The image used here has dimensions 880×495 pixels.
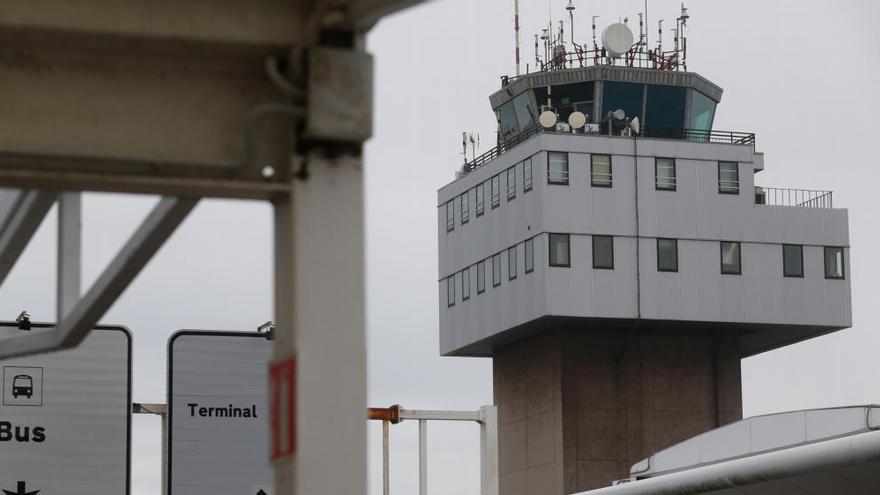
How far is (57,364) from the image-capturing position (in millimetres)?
12930

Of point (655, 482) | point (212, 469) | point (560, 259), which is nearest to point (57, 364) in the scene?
point (212, 469)

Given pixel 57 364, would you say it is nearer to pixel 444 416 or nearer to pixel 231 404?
pixel 231 404

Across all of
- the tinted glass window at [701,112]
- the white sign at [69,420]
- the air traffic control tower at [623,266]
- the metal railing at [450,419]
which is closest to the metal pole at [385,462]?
the metal railing at [450,419]

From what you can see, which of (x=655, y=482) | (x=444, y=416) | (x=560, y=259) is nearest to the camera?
(x=444, y=416)

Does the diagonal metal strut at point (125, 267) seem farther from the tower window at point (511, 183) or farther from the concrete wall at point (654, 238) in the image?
the tower window at point (511, 183)

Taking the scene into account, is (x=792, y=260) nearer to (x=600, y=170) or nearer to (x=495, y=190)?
(x=600, y=170)

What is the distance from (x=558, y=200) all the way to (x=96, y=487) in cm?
8071

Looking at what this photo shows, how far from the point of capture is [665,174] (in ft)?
→ 311

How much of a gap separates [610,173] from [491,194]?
6.90m

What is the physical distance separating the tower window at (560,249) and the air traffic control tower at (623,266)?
0.07 meters

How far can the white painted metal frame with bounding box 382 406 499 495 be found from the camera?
1384cm

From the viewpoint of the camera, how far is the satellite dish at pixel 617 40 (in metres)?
99.3

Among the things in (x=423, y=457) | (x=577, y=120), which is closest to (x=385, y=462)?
(x=423, y=457)

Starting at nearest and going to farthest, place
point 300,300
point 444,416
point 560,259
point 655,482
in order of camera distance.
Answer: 1. point 300,300
2. point 444,416
3. point 655,482
4. point 560,259
